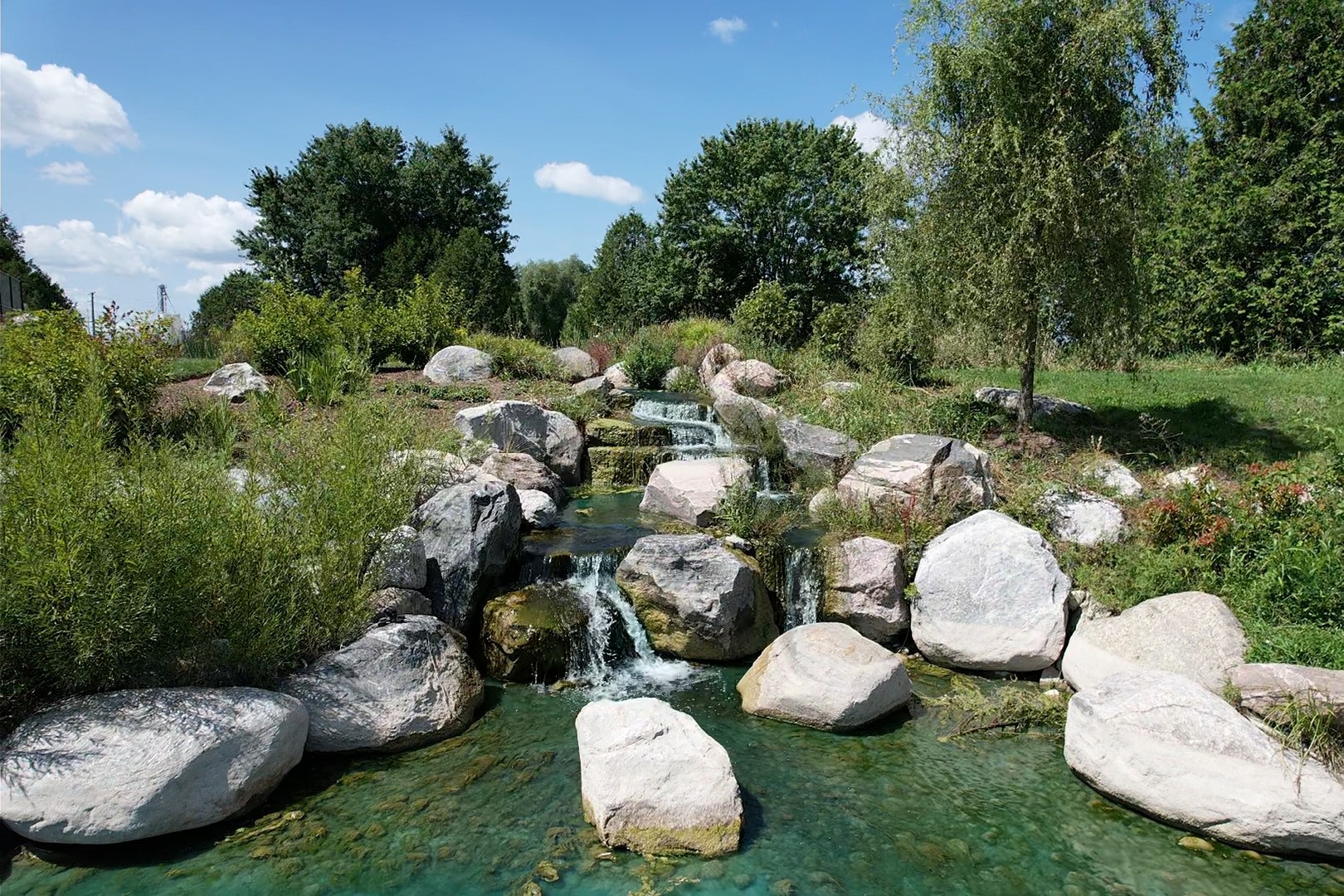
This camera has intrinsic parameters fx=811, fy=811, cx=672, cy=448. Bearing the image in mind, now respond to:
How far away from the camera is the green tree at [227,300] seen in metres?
31.7

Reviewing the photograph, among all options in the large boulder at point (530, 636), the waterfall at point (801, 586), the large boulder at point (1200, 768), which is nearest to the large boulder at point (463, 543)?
the large boulder at point (530, 636)

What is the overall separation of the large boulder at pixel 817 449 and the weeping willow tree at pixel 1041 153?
2355 millimetres

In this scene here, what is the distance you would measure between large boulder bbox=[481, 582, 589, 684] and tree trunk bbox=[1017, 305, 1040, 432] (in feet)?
23.2

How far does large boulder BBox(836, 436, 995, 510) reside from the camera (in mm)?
9141

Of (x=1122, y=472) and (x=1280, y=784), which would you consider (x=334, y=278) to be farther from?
(x=1280, y=784)

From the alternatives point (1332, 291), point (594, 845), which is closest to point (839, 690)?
point (594, 845)

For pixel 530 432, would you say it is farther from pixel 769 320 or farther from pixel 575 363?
pixel 769 320

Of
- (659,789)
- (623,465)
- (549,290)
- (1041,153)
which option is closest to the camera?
(659,789)

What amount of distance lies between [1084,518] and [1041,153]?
15.0 feet

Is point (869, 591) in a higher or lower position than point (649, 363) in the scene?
lower

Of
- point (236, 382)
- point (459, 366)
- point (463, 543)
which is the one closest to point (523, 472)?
point (463, 543)

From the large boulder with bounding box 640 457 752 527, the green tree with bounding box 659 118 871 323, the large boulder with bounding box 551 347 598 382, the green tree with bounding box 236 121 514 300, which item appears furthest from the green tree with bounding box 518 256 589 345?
the large boulder with bounding box 640 457 752 527

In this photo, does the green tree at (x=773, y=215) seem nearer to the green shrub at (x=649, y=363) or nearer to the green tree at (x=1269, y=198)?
the green shrub at (x=649, y=363)

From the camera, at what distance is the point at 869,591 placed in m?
8.09
